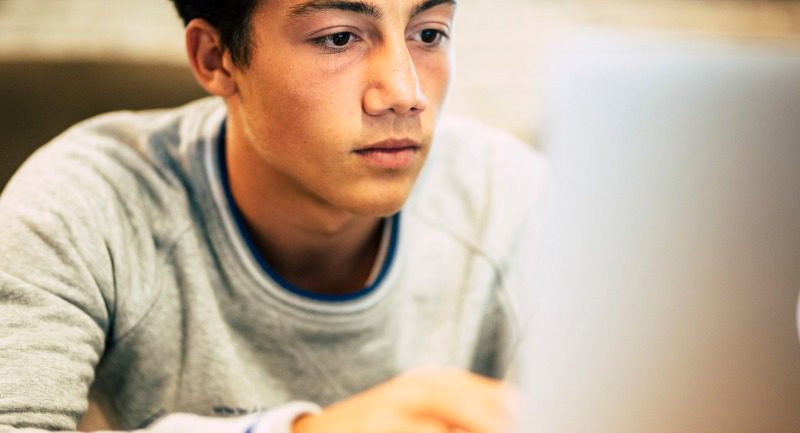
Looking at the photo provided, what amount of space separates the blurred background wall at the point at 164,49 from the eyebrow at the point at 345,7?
2.27 feet

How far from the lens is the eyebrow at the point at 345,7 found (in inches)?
34.9

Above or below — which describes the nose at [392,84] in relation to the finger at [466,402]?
above

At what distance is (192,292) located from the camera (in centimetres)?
101

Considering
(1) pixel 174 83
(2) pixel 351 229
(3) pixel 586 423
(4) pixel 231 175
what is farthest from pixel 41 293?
(1) pixel 174 83

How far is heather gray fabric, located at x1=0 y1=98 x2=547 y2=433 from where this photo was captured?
0.87 metres

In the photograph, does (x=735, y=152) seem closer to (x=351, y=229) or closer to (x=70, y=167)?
(x=351, y=229)

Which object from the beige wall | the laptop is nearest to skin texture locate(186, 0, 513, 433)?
the laptop

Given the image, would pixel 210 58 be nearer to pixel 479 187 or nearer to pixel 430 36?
pixel 430 36

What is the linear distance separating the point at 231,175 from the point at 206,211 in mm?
69

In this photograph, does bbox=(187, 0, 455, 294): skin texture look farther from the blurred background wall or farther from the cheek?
the blurred background wall

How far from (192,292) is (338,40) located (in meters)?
0.36

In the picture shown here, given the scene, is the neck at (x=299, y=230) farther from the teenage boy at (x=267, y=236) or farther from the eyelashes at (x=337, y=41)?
the eyelashes at (x=337, y=41)

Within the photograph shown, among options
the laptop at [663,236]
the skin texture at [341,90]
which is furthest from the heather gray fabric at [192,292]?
the laptop at [663,236]

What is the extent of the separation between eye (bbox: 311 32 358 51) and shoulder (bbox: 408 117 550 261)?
1.02 feet
